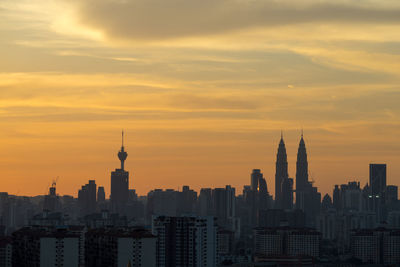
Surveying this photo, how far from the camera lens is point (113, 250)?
178875mm

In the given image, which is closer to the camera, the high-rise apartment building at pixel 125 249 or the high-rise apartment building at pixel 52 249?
the high-rise apartment building at pixel 125 249

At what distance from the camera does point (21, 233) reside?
19425cm

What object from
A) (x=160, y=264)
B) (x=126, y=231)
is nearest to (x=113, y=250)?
(x=126, y=231)

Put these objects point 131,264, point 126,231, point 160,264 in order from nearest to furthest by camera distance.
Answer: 1. point 131,264
2. point 126,231
3. point 160,264

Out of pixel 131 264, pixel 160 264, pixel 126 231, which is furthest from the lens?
pixel 160 264

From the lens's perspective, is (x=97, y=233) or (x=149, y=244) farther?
(x=97, y=233)

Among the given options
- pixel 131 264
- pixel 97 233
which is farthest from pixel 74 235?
pixel 131 264

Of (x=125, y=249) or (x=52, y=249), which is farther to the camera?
(x=52, y=249)

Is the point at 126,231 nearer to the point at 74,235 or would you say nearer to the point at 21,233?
the point at 74,235

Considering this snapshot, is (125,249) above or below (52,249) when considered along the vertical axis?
above

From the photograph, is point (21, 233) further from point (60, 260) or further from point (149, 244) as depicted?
point (149, 244)

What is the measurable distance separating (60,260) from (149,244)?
16.2m

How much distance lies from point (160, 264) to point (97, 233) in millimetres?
16193

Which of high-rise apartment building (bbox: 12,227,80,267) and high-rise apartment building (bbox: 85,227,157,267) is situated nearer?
high-rise apartment building (bbox: 85,227,157,267)
